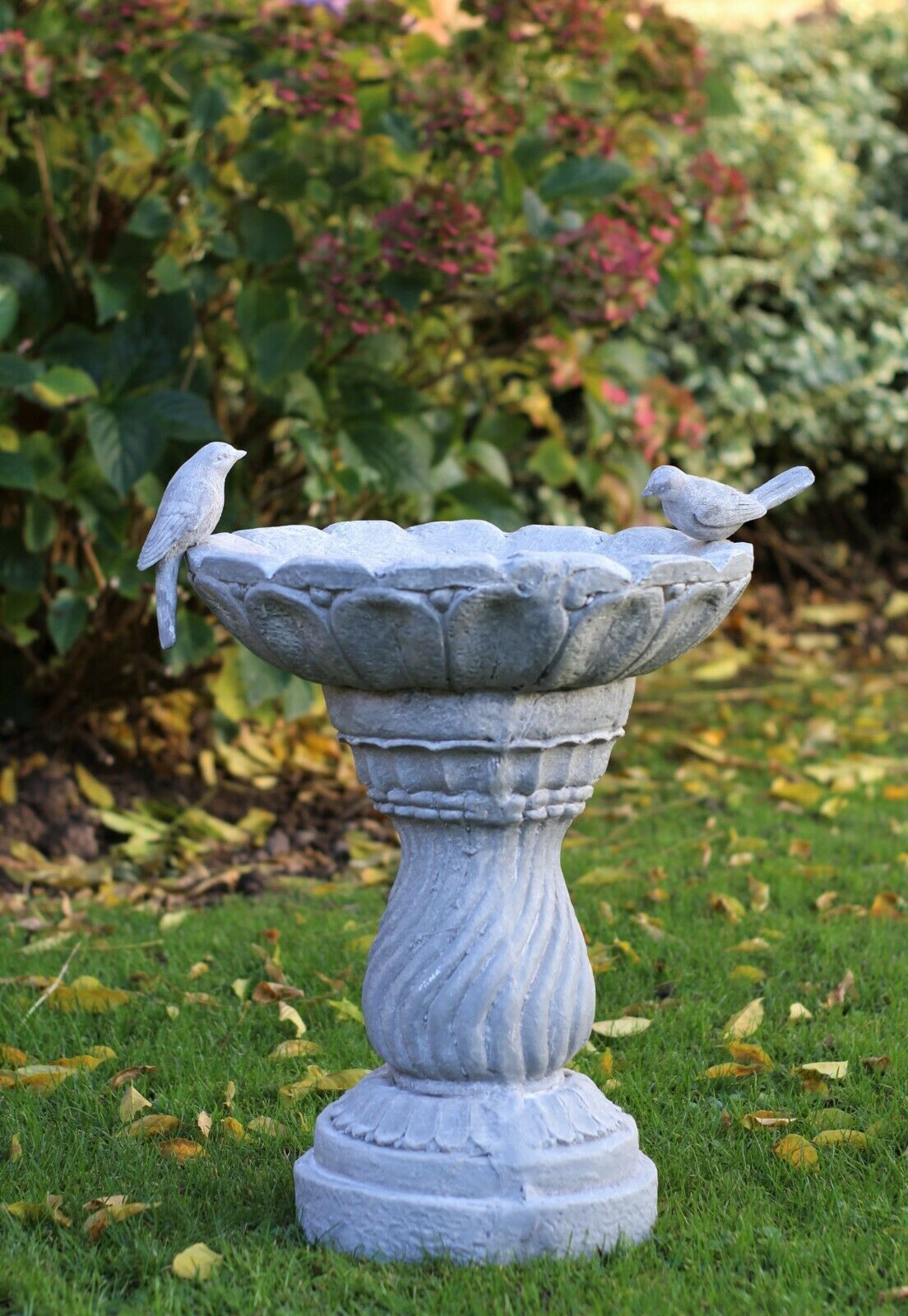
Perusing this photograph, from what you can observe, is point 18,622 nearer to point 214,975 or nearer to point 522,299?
point 214,975

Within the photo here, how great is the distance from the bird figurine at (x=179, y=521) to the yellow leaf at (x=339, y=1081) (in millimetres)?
1067

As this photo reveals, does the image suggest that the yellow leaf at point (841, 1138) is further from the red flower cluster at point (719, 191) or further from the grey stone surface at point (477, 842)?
the red flower cluster at point (719, 191)

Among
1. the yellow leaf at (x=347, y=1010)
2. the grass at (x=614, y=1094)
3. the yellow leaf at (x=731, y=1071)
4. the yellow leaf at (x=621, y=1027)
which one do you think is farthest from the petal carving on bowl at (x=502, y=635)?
the yellow leaf at (x=347, y=1010)

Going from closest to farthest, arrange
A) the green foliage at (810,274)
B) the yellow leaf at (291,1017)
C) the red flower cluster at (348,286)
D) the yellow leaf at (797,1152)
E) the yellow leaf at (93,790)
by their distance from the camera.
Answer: the yellow leaf at (797,1152) < the yellow leaf at (291,1017) < the red flower cluster at (348,286) < the yellow leaf at (93,790) < the green foliage at (810,274)

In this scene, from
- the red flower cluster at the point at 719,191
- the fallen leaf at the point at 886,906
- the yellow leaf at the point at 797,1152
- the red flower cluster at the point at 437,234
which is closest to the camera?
the yellow leaf at the point at 797,1152

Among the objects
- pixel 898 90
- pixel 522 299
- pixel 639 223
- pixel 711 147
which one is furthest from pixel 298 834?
pixel 898 90

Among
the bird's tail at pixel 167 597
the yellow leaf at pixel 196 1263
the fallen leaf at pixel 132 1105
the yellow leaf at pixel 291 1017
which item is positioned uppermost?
the bird's tail at pixel 167 597

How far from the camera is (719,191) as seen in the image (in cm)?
552

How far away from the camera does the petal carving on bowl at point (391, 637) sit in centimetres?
246

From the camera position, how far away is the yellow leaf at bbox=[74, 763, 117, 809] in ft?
17.3

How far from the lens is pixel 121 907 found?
460cm

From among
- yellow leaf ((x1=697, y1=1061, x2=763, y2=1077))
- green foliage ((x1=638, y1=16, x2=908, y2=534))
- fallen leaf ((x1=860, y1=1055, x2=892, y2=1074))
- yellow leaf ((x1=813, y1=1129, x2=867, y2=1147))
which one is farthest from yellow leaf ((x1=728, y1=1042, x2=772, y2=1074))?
green foliage ((x1=638, y1=16, x2=908, y2=534))

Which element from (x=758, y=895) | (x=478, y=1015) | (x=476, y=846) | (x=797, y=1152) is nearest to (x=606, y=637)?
(x=476, y=846)

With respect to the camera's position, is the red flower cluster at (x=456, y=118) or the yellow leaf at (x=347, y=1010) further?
the red flower cluster at (x=456, y=118)
